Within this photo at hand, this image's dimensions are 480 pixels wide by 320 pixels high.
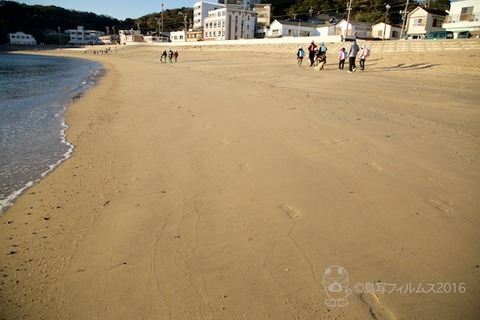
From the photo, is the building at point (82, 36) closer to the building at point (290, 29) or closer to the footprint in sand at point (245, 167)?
the building at point (290, 29)

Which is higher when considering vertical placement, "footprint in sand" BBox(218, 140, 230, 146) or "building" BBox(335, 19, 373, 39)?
"building" BBox(335, 19, 373, 39)

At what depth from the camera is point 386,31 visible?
158 ft

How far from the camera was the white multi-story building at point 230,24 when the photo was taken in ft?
224

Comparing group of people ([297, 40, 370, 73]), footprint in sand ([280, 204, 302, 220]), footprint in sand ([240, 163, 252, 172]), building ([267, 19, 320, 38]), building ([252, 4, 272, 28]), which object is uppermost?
building ([252, 4, 272, 28])

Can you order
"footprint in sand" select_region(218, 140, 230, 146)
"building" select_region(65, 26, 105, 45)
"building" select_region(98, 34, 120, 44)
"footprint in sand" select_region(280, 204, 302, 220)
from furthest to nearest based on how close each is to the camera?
"building" select_region(65, 26, 105, 45)
"building" select_region(98, 34, 120, 44)
"footprint in sand" select_region(218, 140, 230, 146)
"footprint in sand" select_region(280, 204, 302, 220)

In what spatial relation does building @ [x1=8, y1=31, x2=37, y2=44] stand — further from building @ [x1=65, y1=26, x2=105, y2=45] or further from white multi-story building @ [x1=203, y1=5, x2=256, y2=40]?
white multi-story building @ [x1=203, y1=5, x2=256, y2=40]

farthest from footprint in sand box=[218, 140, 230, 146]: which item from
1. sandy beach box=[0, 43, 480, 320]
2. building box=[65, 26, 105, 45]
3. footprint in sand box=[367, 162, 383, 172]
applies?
building box=[65, 26, 105, 45]

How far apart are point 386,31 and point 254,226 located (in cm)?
5619

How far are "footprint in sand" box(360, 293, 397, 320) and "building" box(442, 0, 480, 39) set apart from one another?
134 feet

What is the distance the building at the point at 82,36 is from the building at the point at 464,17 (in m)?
126

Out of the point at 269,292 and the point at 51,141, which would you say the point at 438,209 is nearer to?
the point at 269,292

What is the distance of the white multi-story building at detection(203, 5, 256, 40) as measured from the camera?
224 ft

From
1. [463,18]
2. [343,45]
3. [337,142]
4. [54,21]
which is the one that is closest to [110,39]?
[54,21]

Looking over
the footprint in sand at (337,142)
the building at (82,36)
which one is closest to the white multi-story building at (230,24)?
the footprint in sand at (337,142)
